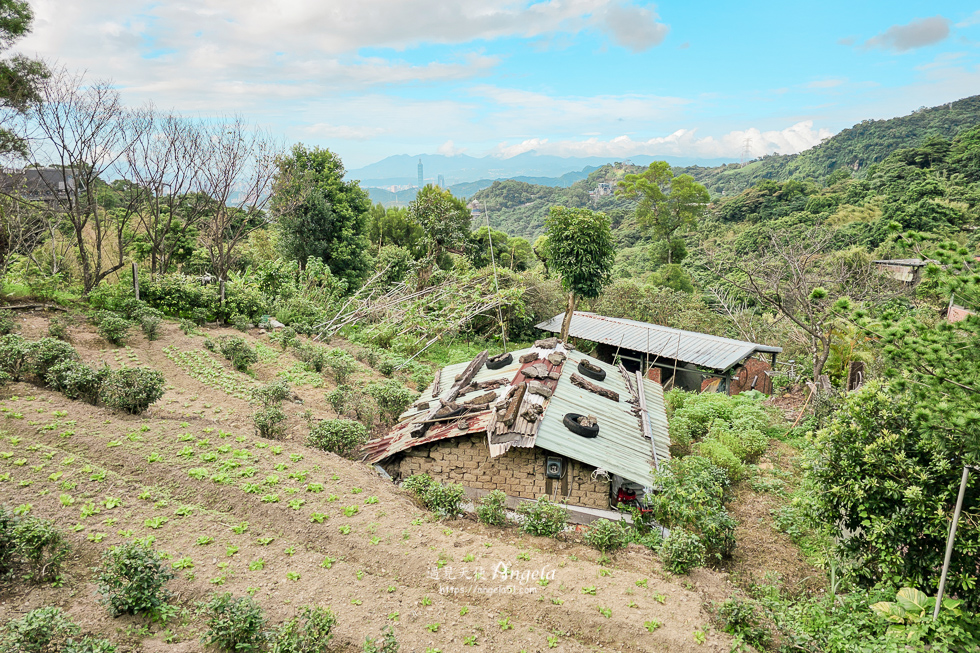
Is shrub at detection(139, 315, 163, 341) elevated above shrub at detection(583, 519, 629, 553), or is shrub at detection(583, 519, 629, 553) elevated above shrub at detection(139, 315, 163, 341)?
shrub at detection(139, 315, 163, 341)

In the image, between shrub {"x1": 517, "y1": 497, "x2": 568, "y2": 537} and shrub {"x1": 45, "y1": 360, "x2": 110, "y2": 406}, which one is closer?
shrub {"x1": 517, "y1": 497, "x2": 568, "y2": 537}

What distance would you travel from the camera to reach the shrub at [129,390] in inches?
384

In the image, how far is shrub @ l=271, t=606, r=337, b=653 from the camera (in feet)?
16.5

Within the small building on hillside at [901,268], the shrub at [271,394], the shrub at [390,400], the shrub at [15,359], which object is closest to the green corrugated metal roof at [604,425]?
the shrub at [390,400]

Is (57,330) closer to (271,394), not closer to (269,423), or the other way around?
(271,394)

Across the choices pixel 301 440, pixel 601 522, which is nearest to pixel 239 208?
pixel 301 440

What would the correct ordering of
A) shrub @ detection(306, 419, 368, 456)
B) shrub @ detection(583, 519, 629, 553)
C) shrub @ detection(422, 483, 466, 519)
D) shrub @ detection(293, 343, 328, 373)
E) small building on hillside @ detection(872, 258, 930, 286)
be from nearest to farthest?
1. shrub @ detection(583, 519, 629, 553)
2. shrub @ detection(422, 483, 466, 519)
3. shrub @ detection(306, 419, 368, 456)
4. shrub @ detection(293, 343, 328, 373)
5. small building on hillside @ detection(872, 258, 930, 286)

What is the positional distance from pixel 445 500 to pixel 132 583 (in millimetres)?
4306

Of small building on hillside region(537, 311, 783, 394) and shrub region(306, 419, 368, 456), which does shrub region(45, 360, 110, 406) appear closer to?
shrub region(306, 419, 368, 456)

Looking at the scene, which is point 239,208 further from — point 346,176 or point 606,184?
point 606,184

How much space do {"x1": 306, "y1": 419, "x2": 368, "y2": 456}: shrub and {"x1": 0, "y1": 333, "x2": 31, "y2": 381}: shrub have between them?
5716 millimetres

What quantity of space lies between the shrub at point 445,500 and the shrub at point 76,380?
269 inches

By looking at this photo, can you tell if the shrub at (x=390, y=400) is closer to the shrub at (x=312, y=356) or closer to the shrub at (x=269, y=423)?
the shrub at (x=269, y=423)

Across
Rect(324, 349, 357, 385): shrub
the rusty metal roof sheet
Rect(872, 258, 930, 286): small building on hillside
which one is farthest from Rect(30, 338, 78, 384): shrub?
Rect(872, 258, 930, 286): small building on hillside
